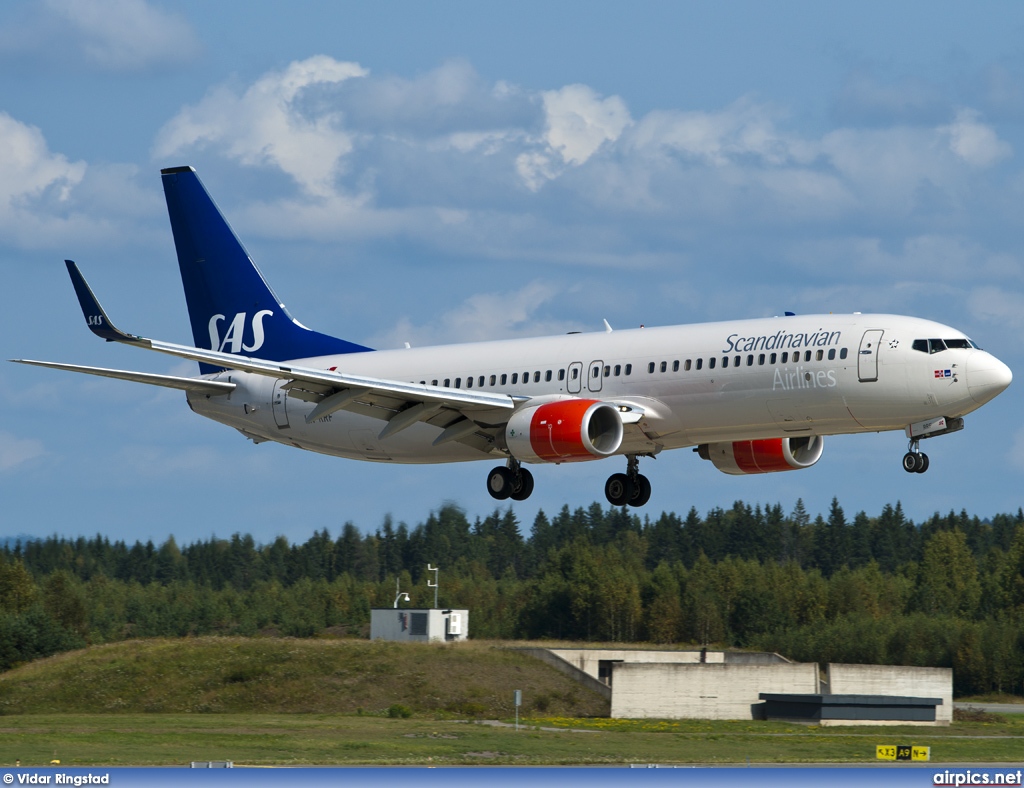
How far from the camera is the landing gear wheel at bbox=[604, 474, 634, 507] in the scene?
5525 centimetres

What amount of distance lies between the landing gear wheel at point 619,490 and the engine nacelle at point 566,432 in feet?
17.2

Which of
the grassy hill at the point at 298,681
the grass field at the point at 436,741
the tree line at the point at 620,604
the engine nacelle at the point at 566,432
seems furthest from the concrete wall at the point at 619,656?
the engine nacelle at the point at 566,432

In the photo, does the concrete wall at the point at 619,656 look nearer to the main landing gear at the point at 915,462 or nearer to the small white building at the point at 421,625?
the small white building at the point at 421,625

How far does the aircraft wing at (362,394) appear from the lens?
50.1 m

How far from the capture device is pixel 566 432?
161ft

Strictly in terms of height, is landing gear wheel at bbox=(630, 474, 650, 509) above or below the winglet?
below

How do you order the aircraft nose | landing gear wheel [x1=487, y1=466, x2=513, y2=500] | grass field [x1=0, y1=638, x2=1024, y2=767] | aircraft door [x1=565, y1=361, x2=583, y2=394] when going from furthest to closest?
grass field [x1=0, y1=638, x2=1024, y2=767], landing gear wheel [x1=487, y1=466, x2=513, y2=500], aircraft door [x1=565, y1=361, x2=583, y2=394], the aircraft nose

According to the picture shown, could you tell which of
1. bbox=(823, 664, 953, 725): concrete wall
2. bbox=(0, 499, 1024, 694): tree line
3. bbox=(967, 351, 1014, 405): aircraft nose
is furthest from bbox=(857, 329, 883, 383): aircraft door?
bbox=(0, 499, 1024, 694): tree line

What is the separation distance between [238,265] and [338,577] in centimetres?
11334

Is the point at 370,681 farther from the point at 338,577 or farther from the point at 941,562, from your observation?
the point at 941,562

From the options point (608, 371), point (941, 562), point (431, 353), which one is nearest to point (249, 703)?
point (431, 353)

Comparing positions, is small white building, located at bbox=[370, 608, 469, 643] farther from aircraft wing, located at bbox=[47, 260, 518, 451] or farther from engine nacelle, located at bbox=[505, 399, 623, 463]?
engine nacelle, located at bbox=[505, 399, 623, 463]

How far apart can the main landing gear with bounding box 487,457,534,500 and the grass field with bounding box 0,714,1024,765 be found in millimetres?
11113

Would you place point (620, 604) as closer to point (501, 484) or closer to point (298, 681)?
point (298, 681)
